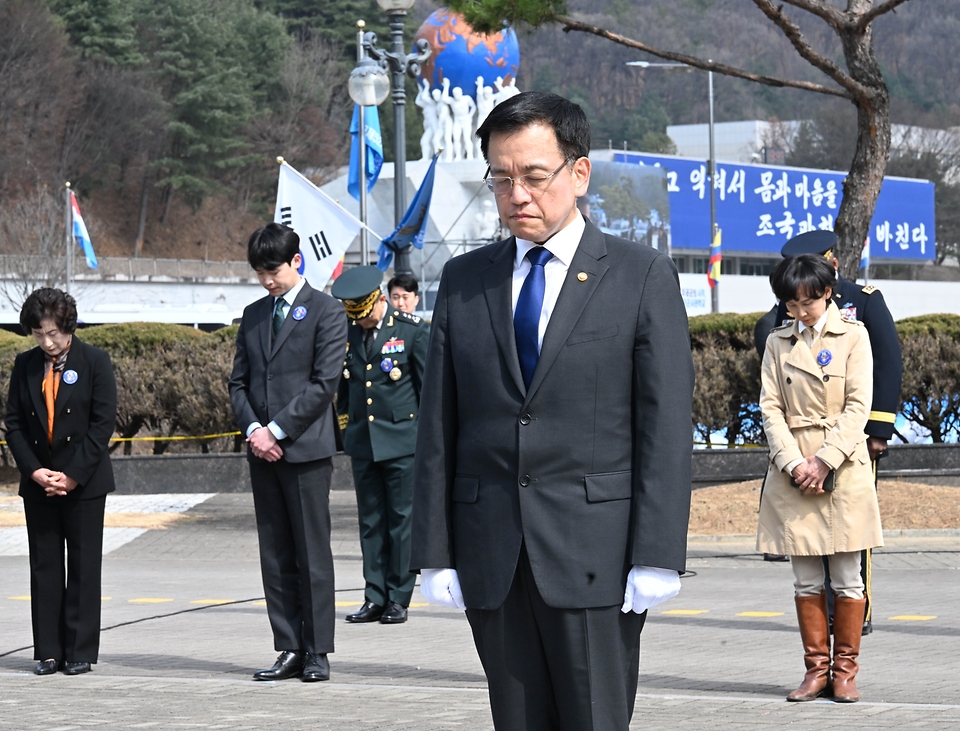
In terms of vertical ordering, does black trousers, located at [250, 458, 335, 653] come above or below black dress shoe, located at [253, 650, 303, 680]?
above

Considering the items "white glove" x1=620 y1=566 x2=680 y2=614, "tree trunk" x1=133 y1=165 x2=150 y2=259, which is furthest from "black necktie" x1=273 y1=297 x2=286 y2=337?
"tree trunk" x1=133 y1=165 x2=150 y2=259

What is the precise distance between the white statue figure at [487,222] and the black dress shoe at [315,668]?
36707mm

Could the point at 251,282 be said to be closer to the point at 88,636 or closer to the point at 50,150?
the point at 50,150

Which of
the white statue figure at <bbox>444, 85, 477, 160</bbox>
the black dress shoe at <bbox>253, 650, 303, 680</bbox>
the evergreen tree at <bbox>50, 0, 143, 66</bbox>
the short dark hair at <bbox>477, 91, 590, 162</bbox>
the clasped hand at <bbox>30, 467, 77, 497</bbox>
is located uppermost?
the evergreen tree at <bbox>50, 0, 143, 66</bbox>

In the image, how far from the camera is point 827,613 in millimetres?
6523

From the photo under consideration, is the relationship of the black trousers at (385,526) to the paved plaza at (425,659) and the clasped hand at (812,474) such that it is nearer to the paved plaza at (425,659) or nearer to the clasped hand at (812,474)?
the paved plaza at (425,659)

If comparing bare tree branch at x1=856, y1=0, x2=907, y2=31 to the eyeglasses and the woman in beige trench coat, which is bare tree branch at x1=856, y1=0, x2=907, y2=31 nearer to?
the woman in beige trench coat

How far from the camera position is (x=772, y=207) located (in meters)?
64.6

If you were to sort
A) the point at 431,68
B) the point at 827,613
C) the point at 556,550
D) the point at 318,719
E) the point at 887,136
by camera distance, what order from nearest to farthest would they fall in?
the point at 556,550 → the point at 318,719 → the point at 827,613 → the point at 887,136 → the point at 431,68

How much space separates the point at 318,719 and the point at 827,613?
2245mm

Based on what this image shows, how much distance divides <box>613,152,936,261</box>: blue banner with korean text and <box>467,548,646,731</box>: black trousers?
5248cm

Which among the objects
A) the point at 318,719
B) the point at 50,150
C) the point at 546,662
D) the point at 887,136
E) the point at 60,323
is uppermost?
the point at 50,150

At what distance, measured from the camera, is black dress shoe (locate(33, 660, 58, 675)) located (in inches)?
287

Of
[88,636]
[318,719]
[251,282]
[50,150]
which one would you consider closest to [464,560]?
[318,719]
